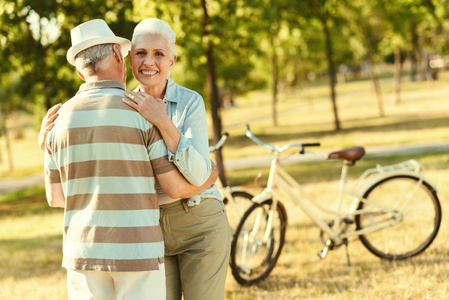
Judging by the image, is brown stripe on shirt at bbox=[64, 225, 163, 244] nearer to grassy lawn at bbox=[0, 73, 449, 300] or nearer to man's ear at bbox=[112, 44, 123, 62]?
man's ear at bbox=[112, 44, 123, 62]

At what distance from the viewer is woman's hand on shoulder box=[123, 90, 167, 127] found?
2.29m

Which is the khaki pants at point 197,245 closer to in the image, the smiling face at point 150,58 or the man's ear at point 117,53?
the smiling face at point 150,58

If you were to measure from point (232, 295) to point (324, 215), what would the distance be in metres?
3.24

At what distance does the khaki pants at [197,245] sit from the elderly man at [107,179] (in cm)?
33

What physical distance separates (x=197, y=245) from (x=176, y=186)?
470 mm

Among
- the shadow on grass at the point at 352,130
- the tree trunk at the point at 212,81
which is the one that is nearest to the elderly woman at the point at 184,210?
the tree trunk at the point at 212,81

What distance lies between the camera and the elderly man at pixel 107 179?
2270 millimetres

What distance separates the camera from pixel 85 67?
2395 mm

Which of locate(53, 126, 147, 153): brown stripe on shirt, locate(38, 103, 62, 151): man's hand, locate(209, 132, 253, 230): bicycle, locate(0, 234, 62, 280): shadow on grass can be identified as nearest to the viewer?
locate(53, 126, 147, 153): brown stripe on shirt

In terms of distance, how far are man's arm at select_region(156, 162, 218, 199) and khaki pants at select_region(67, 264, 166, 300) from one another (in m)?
0.33

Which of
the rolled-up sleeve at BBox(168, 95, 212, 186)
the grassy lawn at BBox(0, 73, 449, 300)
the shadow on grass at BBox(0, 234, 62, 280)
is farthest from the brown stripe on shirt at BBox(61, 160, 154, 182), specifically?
the shadow on grass at BBox(0, 234, 62, 280)

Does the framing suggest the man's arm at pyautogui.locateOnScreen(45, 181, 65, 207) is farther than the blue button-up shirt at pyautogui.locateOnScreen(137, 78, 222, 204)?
Yes

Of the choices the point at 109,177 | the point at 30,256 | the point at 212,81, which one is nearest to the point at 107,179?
the point at 109,177

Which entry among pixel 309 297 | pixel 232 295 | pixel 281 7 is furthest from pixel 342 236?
pixel 281 7
